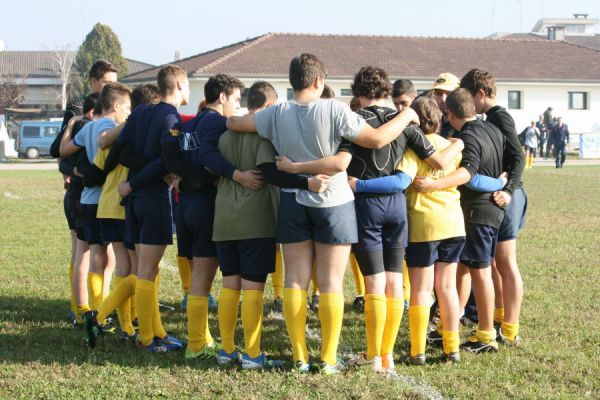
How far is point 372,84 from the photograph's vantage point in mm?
5301

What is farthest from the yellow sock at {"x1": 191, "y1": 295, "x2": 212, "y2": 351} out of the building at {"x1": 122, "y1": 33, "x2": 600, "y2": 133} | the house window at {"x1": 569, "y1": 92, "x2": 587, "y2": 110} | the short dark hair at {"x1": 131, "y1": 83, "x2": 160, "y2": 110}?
the house window at {"x1": 569, "y1": 92, "x2": 587, "y2": 110}

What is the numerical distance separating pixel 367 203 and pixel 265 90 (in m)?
1.10

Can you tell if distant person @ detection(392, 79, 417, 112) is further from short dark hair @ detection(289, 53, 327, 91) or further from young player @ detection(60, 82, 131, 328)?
young player @ detection(60, 82, 131, 328)

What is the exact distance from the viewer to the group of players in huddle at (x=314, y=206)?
16.8 ft

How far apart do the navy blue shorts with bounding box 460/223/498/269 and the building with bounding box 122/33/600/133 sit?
4216 cm

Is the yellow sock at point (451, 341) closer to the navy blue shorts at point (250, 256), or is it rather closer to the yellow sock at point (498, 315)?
the yellow sock at point (498, 315)

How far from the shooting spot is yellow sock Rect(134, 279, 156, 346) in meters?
5.80

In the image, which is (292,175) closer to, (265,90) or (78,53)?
(265,90)

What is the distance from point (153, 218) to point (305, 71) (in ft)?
5.10

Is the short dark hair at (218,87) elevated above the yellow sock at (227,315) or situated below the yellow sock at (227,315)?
above

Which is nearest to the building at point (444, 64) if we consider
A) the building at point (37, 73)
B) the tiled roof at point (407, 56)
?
the tiled roof at point (407, 56)

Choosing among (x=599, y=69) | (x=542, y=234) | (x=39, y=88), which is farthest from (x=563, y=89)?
(x=39, y=88)

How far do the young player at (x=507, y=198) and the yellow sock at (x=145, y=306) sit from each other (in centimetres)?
256

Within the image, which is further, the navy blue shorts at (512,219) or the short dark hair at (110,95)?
the short dark hair at (110,95)
